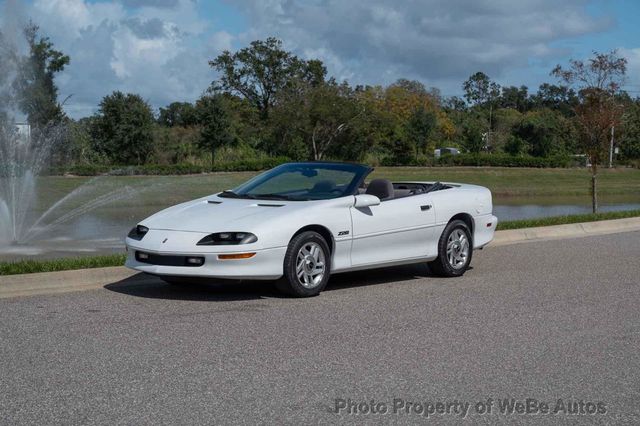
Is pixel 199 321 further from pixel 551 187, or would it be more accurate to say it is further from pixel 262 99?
pixel 262 99

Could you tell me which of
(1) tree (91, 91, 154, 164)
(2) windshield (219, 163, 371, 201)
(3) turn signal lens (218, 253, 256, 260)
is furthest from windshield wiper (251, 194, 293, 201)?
(1) tree (91, 91, 154, 164)

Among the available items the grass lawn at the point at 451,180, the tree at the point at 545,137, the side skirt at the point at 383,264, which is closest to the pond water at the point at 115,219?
the grass lawn at the point at 451,180

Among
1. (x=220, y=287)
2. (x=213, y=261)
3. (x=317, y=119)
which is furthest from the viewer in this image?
(x=317, y=119)

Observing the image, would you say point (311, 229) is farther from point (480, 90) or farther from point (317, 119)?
point (480, 90)

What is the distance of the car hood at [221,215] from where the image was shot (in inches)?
340

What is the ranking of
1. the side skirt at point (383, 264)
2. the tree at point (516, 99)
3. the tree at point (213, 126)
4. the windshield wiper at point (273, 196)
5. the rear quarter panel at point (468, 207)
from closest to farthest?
the side skirt at point (383, 264) < the windshield wiper at point (273, 196) < the rear quarter panel at point (468, 207) < the tree at point (213, 126) < the tree at point (516, 99)

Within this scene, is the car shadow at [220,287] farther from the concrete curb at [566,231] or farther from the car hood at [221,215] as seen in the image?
the concrete curb at [566,231]

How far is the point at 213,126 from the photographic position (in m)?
43.7

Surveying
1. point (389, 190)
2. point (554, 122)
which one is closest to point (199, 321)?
point (389, 190)

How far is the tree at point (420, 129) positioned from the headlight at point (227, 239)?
Result: 4962cm

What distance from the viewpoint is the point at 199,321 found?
7.67 m

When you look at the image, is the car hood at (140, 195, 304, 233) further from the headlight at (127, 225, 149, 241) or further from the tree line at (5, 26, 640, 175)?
the tree line at (5, 26, 640, 175)

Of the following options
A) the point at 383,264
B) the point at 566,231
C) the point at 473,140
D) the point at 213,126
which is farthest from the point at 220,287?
the point at 473,140

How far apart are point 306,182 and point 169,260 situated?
85.1 inches
